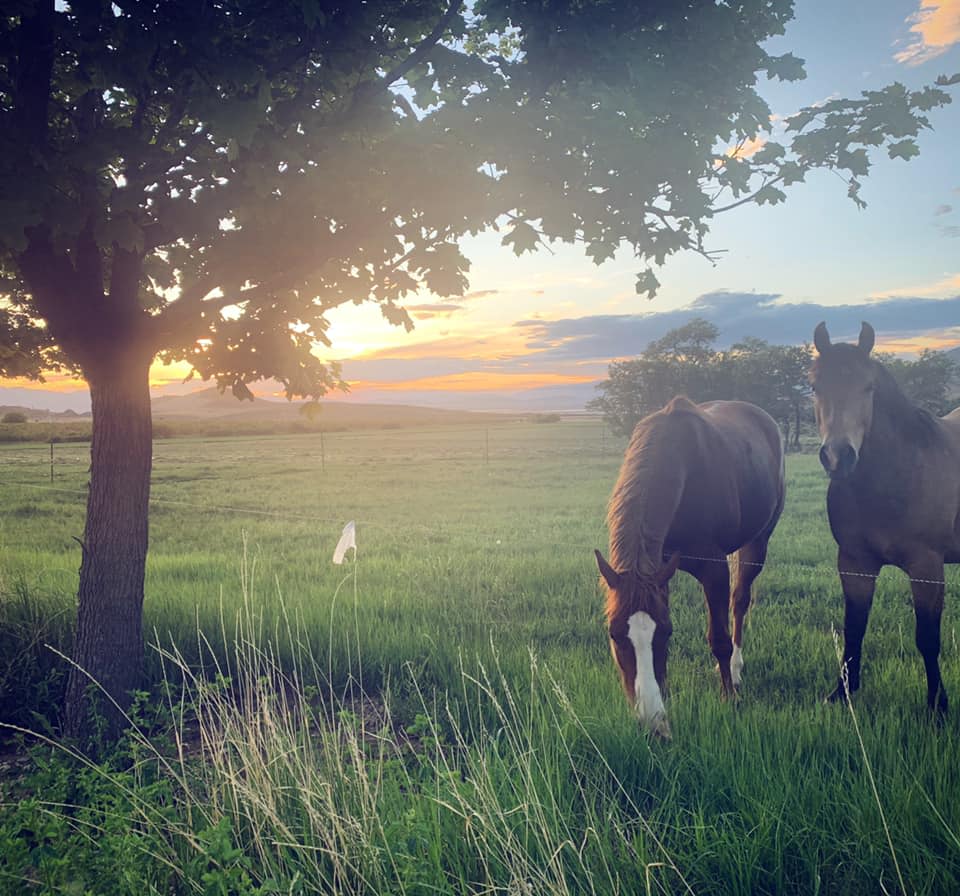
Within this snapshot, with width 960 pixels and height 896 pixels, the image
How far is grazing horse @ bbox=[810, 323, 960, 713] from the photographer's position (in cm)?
492

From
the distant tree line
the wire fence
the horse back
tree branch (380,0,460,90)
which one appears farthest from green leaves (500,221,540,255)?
the distant tree line

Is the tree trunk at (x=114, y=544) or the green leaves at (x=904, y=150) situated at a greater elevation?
the green leaves at (x=904, y=150)

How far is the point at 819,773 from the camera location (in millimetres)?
3441

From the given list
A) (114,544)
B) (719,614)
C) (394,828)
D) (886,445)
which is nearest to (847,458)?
(886,445)

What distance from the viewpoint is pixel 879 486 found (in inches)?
203

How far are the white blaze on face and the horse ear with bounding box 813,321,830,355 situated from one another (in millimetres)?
2805

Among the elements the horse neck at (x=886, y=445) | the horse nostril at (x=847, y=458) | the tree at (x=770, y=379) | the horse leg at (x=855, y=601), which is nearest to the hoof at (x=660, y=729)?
the horse leg at (x=855, y=601)

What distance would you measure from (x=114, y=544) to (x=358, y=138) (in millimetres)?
3902

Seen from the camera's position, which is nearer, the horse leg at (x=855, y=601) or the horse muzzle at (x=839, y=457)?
the horse muzzle at (x=839, y=457)

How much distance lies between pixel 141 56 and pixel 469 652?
5190 millimetres

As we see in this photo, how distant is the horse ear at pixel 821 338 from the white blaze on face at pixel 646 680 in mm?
2805

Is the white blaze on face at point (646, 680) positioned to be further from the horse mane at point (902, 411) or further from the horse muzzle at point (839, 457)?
the horse mane at point (902, 411)

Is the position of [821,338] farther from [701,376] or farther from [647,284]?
[701,376]

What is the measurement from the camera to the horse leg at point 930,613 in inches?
187
